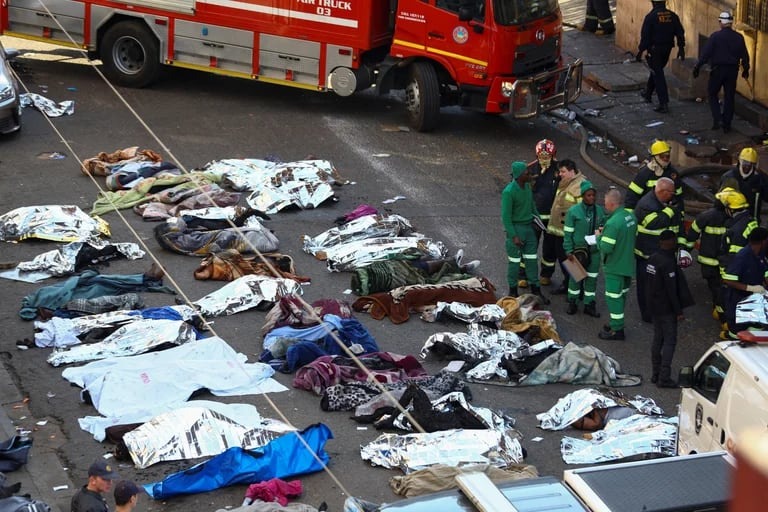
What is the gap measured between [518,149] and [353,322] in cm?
737

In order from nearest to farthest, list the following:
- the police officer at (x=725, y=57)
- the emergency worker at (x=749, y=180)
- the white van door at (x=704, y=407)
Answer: the white van door at (x=704, y=407) < the emergency worker at (x=749, y=180) < the police officer at (x=725, y=57)

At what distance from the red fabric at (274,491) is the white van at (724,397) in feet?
8.76

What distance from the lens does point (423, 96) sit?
56.9 ft

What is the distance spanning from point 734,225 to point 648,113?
7.99 m

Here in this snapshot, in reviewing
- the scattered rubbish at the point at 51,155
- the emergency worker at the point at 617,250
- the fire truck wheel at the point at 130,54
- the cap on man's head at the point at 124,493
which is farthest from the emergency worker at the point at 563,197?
the fire truck wheel at the point at 130,54

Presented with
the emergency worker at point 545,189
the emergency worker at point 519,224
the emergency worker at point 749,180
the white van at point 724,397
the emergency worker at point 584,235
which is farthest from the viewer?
the emergency worker at point 545,189

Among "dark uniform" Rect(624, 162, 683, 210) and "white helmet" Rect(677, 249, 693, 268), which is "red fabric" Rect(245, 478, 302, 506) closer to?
"white helmet" Rect(677, 249, 693, 268)

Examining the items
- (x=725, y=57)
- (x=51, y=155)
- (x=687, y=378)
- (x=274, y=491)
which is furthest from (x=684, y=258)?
(x=51, y=155)

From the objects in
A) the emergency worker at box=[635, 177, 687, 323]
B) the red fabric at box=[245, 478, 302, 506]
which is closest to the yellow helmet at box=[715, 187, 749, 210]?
the emergency worker at box=[635, 177, 687, 323]

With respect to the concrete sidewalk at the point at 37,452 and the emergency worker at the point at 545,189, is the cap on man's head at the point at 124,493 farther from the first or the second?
the emergency worker at the point at 545,189

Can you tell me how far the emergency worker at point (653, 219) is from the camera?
1120 centimetres

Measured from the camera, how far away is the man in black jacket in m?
10.1

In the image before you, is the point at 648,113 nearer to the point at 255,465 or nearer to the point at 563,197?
the point at 563,197

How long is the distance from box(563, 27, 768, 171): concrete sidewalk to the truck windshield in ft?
6.94
